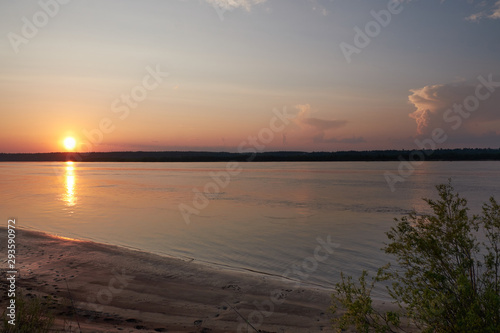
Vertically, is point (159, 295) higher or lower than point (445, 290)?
lower

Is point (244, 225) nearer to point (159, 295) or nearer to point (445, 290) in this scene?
point (159, 295)

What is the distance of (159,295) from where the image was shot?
7406 mm

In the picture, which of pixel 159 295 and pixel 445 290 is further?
pixel 159 295

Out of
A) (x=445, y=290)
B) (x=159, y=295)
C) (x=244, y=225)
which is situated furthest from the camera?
(x=244, y=225)

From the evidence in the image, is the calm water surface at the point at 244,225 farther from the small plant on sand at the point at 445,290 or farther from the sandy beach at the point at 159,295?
the small plant on sand at the point at 445,290

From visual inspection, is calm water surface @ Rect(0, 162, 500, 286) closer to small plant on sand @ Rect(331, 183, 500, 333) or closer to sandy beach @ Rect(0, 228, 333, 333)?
sandy beach @ Rect(0, 228, 333, 333)

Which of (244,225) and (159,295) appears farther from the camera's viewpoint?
(244,225)

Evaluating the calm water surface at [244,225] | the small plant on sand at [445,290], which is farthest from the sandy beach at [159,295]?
the small plant on sand at [445,290]

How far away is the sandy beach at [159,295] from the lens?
5.97m

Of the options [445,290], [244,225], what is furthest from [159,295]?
[244,225]

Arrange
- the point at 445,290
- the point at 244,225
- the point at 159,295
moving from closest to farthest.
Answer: the point at 445,290 < the point at 159,295 < the point at 244,225

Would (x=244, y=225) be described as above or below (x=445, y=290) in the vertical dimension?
below

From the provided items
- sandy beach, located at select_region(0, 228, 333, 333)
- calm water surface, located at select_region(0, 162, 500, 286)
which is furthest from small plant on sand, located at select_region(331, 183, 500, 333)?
calm water surface, located at select_region(0, 162, 500, 286)

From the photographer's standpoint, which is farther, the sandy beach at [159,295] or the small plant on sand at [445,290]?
the sandy beach at [159,295]
